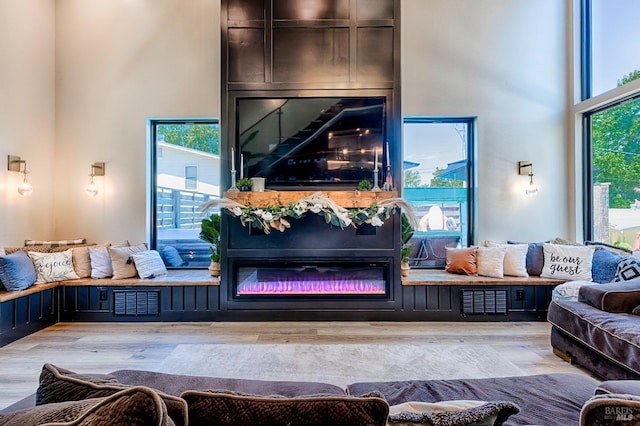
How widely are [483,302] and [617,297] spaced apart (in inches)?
55.8

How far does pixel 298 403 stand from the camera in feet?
2.78

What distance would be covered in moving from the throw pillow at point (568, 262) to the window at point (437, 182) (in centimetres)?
102

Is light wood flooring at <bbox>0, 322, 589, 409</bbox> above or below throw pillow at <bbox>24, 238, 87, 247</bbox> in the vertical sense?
below

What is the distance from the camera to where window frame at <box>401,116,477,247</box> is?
4.88 meters

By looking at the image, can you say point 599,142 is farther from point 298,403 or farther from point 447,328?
point 298,403

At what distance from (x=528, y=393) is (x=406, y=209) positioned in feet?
8.76

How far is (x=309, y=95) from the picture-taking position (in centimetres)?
414

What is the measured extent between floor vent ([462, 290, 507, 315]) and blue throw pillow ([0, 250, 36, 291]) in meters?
4.87

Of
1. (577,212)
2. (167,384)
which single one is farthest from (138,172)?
(577,212)

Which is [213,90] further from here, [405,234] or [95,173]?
[405,234]

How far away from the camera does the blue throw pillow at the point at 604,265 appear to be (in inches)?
146

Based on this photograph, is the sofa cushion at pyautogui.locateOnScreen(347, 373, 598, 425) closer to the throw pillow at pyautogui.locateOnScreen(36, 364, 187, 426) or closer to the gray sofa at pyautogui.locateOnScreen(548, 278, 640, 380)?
the throw pillow at pyautogui.locateOnScreen(36, 364, 187, 426)

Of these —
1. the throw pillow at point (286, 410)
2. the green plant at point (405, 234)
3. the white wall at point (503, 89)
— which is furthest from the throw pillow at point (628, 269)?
the throw pillow at point (286, 410)

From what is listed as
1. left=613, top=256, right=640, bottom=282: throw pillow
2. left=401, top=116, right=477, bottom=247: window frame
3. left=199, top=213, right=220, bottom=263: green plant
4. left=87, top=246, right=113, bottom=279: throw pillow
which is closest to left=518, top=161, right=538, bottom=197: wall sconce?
left=401, top=116, right=477, bottom=247: window frame
